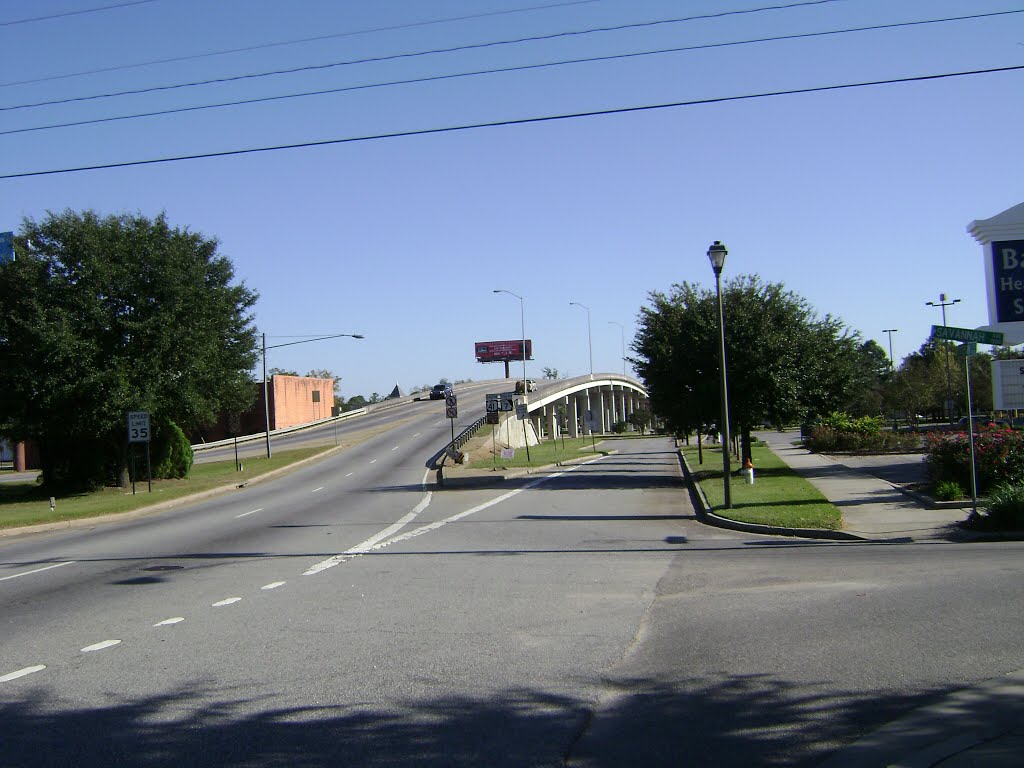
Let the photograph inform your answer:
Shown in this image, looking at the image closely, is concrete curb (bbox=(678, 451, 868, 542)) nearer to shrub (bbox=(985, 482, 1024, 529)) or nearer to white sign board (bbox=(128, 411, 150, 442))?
shrub (bbox=(985, 482, 1024, 529))

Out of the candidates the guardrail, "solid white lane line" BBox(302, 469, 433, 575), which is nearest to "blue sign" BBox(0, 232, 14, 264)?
"solid white lane line" BBox(302, 469, 433, 575)

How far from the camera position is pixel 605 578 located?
11.8m

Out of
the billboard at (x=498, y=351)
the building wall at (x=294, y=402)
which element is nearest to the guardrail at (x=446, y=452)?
the building wall at (x=294, y=402)

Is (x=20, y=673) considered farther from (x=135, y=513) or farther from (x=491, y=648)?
(x=135, y=513)

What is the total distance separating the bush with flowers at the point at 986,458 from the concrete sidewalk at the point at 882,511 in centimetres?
112

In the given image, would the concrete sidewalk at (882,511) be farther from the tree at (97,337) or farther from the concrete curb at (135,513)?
the tree at (97,337)

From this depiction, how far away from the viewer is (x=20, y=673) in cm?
744

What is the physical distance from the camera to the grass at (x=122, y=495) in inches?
983

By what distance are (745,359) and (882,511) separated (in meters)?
10.2

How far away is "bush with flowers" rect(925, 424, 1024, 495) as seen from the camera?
19.6 meters

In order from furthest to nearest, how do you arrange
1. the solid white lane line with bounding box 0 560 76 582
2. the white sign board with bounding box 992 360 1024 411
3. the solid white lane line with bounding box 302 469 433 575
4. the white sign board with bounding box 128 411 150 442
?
1. the white sign board with bounding box 128 411 150 442
2. the white sign board with bounding box 992 360 1024 411
3. the solid white lane line with bounding box 302 469 433 575
4. the solid white lane line with bounding box 0 560 76 582

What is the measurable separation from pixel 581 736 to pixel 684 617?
3744 millimetres

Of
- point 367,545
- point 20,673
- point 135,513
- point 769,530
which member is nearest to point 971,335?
point 769,530

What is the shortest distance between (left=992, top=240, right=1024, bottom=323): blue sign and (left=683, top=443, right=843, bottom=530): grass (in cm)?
537
